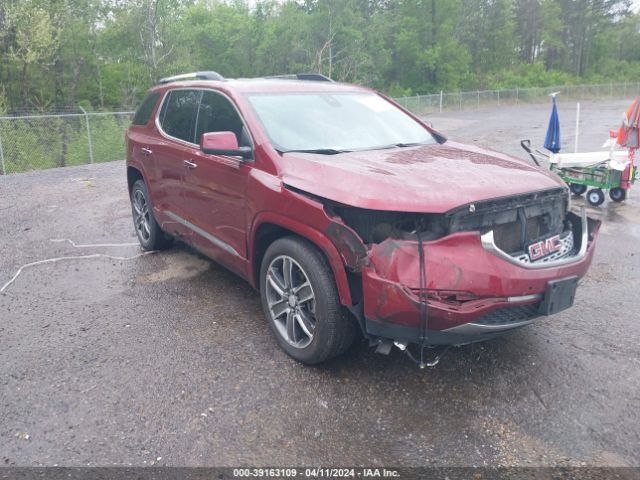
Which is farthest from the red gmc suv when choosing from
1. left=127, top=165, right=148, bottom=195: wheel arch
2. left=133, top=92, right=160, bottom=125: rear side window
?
left=127, top=165, right=148, bottom=195: wheel arch

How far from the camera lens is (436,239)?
3.02m

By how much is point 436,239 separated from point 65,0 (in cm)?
3930

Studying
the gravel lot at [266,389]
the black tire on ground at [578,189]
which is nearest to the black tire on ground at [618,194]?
the black tire on ground at [578,189]

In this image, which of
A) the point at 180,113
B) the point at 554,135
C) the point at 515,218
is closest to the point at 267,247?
the point at 515,218

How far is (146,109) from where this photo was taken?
611 cm

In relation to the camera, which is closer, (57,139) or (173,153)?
(173,153)

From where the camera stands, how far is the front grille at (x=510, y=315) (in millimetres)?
3000

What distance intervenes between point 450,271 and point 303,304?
1.11 meters

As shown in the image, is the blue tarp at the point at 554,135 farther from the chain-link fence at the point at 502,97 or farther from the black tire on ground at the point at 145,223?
the chain-link fence at the point at 502,97

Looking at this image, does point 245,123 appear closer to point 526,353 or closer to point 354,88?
point 354,88

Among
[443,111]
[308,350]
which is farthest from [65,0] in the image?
[308,350]

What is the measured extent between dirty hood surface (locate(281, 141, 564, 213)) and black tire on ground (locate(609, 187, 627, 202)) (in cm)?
569

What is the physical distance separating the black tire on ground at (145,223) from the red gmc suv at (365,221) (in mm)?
1271

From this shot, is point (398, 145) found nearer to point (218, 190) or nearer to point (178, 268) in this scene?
point (218, 190)
